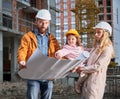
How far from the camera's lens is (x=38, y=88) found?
15.1 ft

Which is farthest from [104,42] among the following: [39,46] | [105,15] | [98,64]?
[105,15]

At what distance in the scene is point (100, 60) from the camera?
Answer: 425cm

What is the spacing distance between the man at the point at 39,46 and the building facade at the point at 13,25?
21.7 meters

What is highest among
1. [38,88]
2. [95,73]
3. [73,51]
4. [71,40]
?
[71,40]

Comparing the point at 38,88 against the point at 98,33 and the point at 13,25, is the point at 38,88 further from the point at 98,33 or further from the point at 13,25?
the point at 13,25

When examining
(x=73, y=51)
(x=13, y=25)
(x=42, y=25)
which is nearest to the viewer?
(x=73, y=51)

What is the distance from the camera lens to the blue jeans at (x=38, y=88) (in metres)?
4.55

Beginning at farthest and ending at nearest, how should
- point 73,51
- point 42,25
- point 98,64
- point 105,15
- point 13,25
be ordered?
point 105,15 < point 13,25 < point 42,25 < point 73,51 < point 98,64

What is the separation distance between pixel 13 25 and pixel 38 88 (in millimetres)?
25165

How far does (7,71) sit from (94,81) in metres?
27.1

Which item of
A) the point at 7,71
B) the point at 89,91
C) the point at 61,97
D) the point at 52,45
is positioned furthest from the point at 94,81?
the point at 7,71

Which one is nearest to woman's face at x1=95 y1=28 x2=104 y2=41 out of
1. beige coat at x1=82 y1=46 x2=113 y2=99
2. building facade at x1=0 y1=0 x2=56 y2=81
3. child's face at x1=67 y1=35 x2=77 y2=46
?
beige coat at x1=82 y1=46 x2=113 y2=99

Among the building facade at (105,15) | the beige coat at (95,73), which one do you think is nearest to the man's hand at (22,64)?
the beige coat at (95,73)

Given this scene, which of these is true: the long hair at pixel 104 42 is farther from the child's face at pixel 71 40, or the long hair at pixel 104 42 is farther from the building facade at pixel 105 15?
the building facade at pixel 105 15
